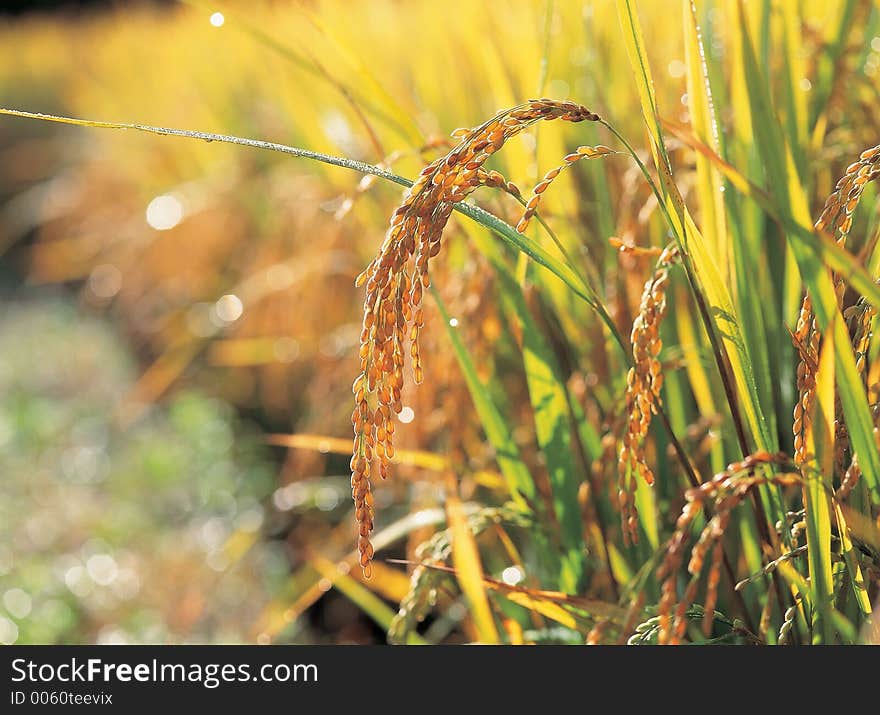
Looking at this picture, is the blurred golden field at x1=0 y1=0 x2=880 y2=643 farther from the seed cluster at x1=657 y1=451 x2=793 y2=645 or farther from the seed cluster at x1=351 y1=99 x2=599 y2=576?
the seed cluster at x1=351 y1=99 x2=599 y2=576

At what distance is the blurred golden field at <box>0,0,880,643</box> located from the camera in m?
0.94

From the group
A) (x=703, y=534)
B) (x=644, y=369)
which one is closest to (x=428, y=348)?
(x=644, y=369)

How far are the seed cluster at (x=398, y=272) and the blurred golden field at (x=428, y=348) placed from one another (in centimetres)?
14

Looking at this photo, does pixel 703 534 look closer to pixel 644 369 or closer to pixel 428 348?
pixel 644 369

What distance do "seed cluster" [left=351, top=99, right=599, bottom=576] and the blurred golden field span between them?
0.46 ft

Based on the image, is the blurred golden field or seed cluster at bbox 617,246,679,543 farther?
the blurred golden field

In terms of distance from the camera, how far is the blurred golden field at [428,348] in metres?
0.94

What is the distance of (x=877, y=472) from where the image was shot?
0.73m

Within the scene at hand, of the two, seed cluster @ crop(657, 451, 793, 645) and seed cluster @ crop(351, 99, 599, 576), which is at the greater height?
seed cluster @ crop(351, 99, 599, 576)

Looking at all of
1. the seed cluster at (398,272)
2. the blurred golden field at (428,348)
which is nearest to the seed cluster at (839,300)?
the blurred golden field at (428,348)

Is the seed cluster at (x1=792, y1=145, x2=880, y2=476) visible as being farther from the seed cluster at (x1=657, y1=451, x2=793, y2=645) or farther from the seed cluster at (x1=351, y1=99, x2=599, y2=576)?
the seed cluster at (x1=351, y1=99, x2=599, y2=576)

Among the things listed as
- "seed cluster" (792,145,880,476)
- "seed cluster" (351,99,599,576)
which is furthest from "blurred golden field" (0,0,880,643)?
"seed cluster" (351,99,599,576)

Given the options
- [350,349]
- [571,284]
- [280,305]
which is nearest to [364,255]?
[350,349]

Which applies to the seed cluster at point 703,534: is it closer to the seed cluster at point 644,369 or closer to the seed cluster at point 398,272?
the seed cluster at point 644,369
